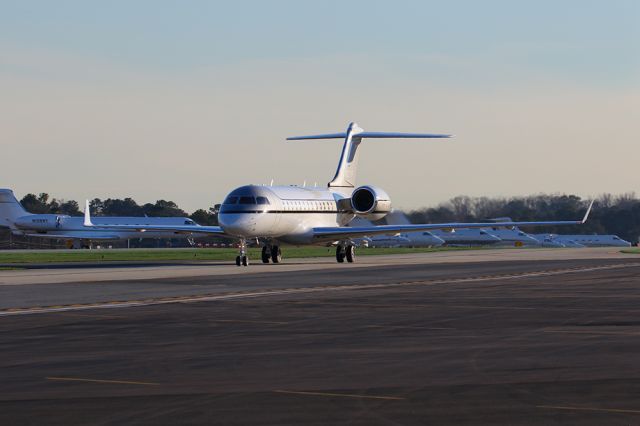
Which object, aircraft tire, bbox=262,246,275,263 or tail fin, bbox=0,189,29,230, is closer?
aircraft tire, bbox=262,246,275,263

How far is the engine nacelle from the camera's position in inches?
2237

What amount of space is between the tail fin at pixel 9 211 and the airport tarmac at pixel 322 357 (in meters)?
86.5

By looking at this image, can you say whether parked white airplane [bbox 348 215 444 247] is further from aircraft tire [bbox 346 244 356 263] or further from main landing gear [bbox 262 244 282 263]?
main landing gear [bbox 262 244 282 263]

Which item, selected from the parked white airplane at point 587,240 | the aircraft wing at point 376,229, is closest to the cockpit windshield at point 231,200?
the aircraft wing at point 376,229

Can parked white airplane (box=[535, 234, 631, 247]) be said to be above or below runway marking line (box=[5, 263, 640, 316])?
above

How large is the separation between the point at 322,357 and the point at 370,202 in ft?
142

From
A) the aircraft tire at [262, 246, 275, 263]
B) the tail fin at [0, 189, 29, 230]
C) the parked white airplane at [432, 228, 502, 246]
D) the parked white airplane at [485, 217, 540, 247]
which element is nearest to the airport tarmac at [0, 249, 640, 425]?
the aircraft tire at [262, 246, 275, 263]

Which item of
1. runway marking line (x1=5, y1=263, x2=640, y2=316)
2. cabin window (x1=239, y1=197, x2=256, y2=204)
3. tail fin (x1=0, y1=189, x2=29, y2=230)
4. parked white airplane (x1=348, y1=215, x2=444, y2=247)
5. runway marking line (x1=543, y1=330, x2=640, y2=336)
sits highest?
tail fin (x1=0, y1=189, x2=29, y2=230)

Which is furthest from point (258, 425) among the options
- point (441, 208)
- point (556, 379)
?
point (441, 208)

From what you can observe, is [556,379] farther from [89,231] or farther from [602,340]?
[89,231]

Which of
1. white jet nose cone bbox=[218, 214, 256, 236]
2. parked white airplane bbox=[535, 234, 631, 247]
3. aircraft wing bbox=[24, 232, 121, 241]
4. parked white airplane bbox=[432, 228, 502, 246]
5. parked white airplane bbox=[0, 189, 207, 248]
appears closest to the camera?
white jet nose cone bbox=[218, 214, 256, 236]

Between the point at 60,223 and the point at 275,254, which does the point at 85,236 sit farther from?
the point at 275,254

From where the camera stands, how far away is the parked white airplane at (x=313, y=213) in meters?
49.1

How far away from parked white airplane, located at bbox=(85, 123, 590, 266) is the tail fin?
189 ft
